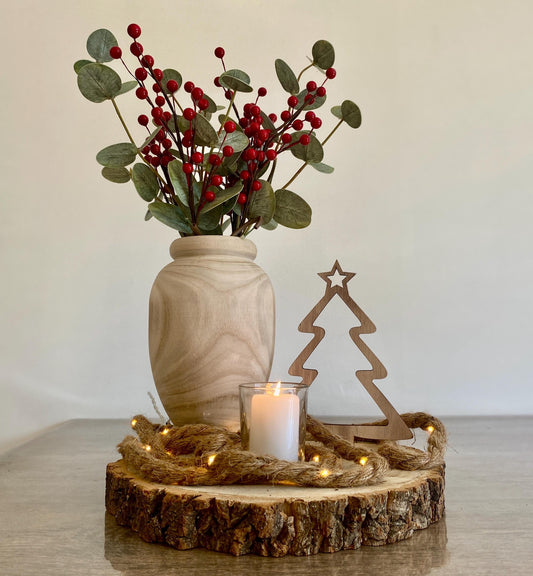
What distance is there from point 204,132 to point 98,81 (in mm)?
141

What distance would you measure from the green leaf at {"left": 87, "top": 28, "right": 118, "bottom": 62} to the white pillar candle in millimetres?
455

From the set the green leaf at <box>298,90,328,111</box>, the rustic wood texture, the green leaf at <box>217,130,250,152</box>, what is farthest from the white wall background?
the rustic wood texture

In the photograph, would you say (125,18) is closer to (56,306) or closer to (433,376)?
(56,306)

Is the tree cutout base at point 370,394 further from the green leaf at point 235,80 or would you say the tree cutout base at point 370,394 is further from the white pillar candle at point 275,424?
the green leaf at point 235,80

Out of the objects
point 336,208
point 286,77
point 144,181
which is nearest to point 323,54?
point 286,77

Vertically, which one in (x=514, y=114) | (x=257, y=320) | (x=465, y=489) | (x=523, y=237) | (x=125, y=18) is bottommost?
(x=465, y=489)

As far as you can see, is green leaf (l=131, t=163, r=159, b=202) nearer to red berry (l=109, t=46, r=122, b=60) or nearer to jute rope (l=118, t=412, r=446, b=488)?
red berry (l=109, t=46, r=122, b=60)

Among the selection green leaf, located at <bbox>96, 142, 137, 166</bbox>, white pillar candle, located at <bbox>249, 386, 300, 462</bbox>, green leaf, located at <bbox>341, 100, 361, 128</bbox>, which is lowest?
white pillar candle, located at <bbox>249, 386, 300, 462</bbox>

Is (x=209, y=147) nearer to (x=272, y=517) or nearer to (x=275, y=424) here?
(x=275, y=424)

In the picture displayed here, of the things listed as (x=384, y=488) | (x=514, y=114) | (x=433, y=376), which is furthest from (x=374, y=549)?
(x=514, y=114)

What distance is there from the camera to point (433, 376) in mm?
1553

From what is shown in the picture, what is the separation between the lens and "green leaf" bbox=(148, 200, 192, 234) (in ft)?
2.64

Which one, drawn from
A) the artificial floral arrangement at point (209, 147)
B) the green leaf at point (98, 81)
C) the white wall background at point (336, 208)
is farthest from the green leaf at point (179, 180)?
the white wall background at point (336, 208)

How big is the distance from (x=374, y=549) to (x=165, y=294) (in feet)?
1.27
